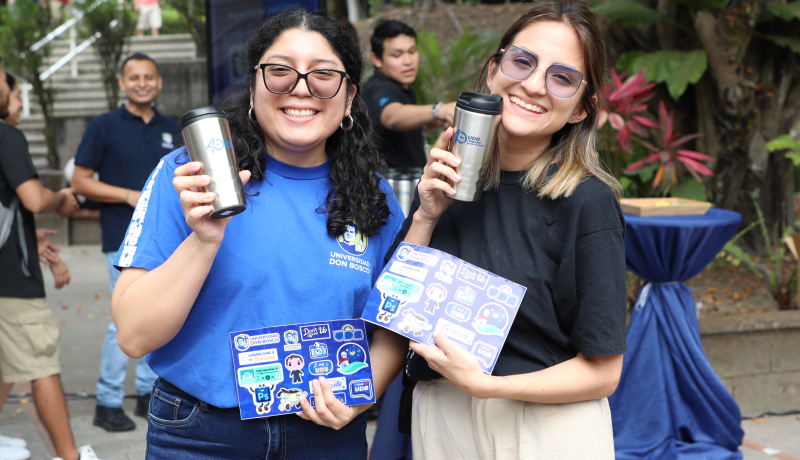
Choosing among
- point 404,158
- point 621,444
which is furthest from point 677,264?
point 404,158

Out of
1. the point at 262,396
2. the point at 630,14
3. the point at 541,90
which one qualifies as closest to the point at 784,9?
the point at 630,14

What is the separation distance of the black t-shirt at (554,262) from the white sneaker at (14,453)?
10.4ft

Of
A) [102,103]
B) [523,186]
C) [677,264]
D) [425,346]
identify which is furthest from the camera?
[102,103]

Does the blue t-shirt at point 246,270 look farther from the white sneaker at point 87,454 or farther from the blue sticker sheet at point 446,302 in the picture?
the white sneaker at point 87,454

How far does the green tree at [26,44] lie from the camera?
10.2 m

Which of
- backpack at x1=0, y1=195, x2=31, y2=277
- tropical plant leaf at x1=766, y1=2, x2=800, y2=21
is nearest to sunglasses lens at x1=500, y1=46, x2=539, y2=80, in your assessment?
backpack at x1=0, y1=195, x2=31, y2=277

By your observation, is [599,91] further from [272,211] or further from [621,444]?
[621,444]

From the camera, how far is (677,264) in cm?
364

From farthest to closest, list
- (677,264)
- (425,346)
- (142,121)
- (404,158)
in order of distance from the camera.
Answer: (142,121) → (404,158) → (677,264) → (425,346)

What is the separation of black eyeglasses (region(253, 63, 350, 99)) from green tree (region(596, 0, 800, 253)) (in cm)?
475

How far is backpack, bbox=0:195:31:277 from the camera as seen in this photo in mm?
3473

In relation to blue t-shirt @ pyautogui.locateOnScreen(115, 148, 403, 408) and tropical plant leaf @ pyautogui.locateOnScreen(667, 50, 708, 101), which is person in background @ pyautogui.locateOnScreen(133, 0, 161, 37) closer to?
tropical plant leaf @ pyautogui.locateOnScreen(667, 50, 708, 101)

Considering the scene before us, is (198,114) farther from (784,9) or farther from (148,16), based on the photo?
(148,16)

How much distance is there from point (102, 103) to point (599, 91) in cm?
1268
